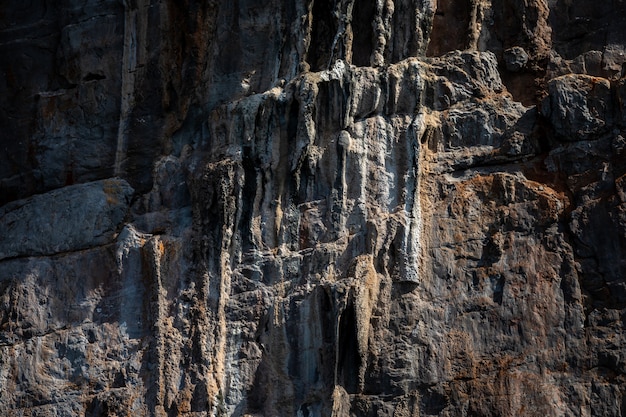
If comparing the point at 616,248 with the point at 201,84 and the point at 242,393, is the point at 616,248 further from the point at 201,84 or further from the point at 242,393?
the point at 201,84

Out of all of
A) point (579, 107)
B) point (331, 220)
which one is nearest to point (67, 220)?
point (331, 220)

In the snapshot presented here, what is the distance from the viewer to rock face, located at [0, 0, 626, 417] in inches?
615

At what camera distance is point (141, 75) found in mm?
18391

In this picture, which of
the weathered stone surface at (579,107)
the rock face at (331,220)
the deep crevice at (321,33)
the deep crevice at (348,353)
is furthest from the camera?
the deep crevice at (321,33)

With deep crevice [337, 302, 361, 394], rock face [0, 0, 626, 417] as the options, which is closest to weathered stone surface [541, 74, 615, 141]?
rock face [0, 0, 626, 417]

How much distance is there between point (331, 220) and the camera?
16.5 metres

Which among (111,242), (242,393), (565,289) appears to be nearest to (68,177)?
(111,242)

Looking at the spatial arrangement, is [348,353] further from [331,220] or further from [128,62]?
[128,62]

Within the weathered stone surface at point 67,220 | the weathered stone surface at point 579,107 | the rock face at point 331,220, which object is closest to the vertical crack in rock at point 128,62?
the rock face at point 331,220

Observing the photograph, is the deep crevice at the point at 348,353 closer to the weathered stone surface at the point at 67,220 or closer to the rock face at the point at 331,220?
the rock face at the point at 331,220

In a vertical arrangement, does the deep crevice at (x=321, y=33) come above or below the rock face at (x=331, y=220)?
above

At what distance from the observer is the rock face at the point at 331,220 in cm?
1562

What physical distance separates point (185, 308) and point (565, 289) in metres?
4.12

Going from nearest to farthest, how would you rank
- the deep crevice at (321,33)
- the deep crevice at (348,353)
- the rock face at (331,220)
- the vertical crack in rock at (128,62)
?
the rock face at (331,220)
the deep crevice at (348,353)
the deep crevice at (321,33)
the vertical crack in rock at (128,62)
